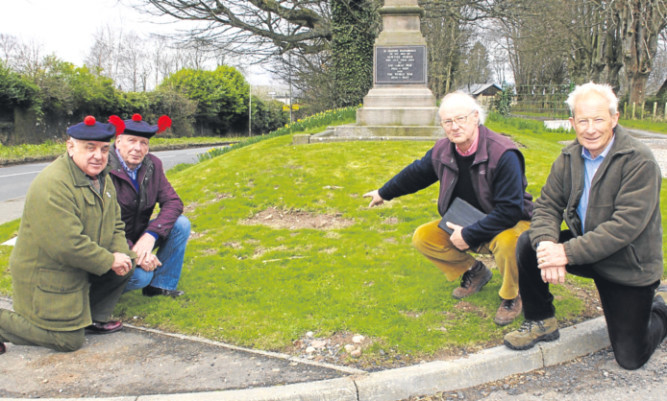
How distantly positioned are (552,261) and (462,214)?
35.4 inches

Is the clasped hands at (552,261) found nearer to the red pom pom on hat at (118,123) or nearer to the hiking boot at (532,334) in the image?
the hiking boot at (532,334)

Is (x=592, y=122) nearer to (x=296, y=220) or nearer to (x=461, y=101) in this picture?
(x=461, y=101)

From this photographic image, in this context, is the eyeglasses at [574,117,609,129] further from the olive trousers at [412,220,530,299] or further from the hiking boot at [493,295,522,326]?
the hiking boot at [493,295,522,326]

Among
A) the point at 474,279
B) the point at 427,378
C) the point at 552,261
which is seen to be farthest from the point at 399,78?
the point at 427,378

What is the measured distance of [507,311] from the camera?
12.9 feet

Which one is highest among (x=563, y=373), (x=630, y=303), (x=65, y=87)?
(x=65, y=87)

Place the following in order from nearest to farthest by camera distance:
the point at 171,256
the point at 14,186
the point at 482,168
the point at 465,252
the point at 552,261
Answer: the point at 552,261 < the point at 482,168 < the point at 465,252 < the point at 171,256 < the point at 14,186

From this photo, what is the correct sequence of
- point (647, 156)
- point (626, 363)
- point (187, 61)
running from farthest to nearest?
point (187, 61) < point (626, 363) < point (647, 156)

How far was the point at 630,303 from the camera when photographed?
3.28 m

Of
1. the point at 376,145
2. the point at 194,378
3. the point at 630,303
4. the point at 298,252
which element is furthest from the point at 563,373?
the point at 376,145

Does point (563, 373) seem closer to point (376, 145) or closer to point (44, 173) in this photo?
point (44, 173)

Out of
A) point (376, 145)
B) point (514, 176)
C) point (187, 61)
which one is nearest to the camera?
point (514, 176)

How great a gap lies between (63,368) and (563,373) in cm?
323

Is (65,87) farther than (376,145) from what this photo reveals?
Yes
